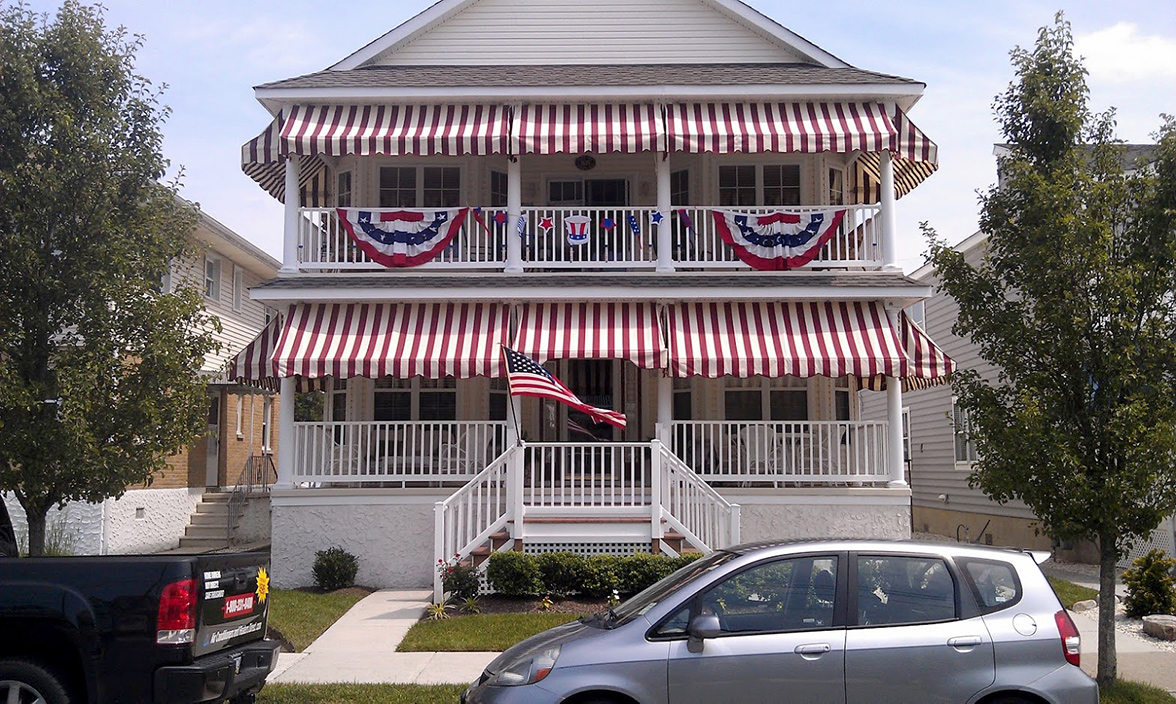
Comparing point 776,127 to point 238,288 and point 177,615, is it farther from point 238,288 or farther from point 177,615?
point 238,288

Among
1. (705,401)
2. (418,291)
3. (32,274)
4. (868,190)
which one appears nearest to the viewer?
(32,274)

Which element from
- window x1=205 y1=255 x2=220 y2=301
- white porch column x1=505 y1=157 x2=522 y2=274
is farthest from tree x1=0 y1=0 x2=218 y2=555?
window x1=205 y1=255 x2=220 y2=301

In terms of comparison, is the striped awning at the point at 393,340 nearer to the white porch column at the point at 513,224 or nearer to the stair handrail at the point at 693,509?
the white porch column at the point at 513,224

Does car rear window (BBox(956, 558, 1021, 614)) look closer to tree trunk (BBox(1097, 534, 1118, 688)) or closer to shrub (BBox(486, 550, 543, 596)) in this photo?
tree trunk (BBox(1097, 534, 1118, 688))

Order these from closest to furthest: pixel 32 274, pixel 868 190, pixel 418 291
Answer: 1. pixel 32 274
2. pixel 418 291
3. pixel 868 190

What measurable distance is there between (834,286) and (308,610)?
28.9ft

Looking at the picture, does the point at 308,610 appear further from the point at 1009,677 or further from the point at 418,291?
the point at 1009,677

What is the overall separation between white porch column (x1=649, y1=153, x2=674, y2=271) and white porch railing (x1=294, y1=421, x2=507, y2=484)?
359 cm

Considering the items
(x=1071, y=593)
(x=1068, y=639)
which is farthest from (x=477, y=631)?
(x=1071, y=593)

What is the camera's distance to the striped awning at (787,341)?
15.1 metres

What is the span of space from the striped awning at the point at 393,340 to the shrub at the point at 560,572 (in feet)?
10.1

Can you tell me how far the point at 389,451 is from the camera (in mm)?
16969

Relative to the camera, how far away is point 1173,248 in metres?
8.99

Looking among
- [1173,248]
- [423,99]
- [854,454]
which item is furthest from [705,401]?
[1173,248]
